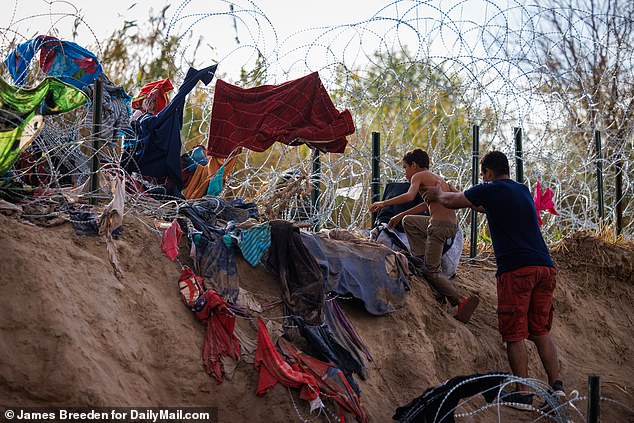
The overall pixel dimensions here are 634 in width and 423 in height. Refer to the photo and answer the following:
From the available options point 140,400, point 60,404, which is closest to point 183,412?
point 140,400

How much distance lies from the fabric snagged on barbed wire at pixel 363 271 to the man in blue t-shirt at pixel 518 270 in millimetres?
939

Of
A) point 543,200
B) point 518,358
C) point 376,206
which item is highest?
point 543,200

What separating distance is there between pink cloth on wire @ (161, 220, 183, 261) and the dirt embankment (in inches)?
2.0

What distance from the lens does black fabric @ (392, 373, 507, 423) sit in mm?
5324

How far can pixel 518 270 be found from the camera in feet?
20.3

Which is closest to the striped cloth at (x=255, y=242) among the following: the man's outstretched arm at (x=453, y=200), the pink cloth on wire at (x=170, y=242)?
the pink cloth on wire at (x=170, y=242)

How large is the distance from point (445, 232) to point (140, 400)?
318 cm

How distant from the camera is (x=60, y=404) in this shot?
4.52 metres

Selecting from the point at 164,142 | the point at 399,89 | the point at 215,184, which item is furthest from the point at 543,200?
the point at 164,142

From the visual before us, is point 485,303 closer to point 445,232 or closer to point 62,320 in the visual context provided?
point 445,232

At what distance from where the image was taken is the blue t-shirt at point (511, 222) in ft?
20.4

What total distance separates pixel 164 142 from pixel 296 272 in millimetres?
1704

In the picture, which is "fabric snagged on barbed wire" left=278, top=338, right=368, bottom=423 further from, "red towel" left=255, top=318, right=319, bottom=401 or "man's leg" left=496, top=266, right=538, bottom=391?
"man's leg" left=496, top=266, right=538, bottom=391

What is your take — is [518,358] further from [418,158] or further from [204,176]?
[204,176]
